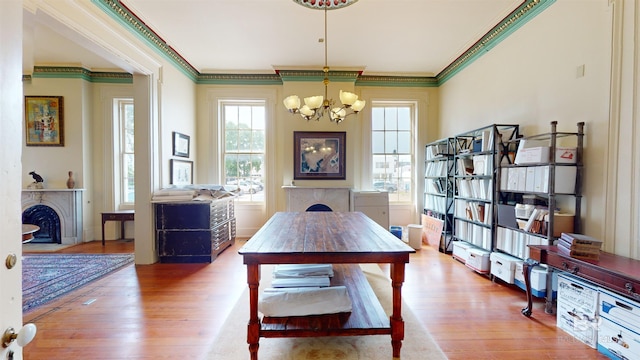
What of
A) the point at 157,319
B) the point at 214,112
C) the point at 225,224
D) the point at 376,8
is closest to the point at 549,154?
the point at 376,8

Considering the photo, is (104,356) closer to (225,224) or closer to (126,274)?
(126,274)

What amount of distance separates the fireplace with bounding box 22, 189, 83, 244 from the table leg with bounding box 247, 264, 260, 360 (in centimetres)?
464

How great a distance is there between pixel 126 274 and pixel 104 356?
1664mm

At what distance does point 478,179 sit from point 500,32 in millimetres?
1884

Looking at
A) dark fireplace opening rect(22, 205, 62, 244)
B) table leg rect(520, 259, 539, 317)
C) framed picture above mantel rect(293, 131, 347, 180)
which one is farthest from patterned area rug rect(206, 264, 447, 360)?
dark fireplace opening rect(22, 205, 62, 244)

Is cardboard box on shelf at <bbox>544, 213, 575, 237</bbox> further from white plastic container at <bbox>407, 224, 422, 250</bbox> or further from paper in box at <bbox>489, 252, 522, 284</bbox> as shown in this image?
white plastic container at <bbox>407, 224, 422, 250</bbox>

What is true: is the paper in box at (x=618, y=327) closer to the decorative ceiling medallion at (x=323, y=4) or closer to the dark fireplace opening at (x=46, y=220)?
the decorative ceiling medallion at (x=323, y=4)

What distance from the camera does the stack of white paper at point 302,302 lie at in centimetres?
185

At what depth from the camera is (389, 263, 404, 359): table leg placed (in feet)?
5.62

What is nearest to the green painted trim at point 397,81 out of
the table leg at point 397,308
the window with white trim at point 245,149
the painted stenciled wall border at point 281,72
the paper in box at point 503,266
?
the painted stenciled wall border at point 281,72

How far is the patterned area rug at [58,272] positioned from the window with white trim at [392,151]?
170 inches

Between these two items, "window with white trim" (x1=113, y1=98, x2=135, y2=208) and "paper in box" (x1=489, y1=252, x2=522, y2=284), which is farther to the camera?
"window with white trim" (x1=113, y1=98, x2=135, y2=208)

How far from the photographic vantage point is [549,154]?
Answer: 7.98ft

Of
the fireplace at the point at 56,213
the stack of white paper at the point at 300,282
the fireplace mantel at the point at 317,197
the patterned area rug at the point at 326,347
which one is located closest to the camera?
the patterned area rug at the point at 326,347
